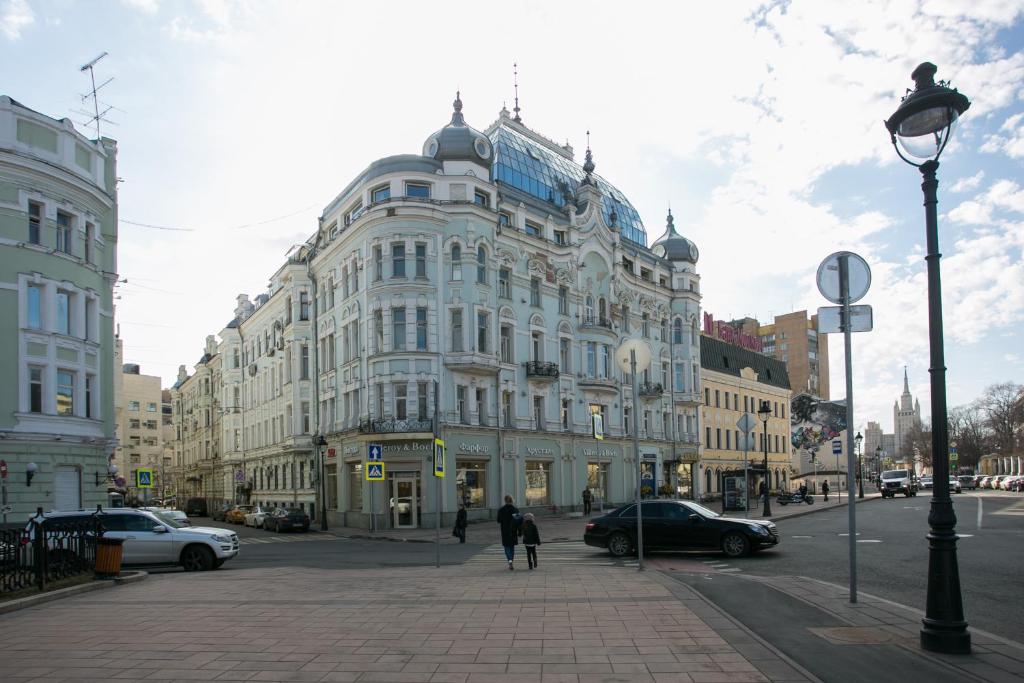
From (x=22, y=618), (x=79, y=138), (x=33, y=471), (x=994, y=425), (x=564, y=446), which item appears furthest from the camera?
(x=994, y=425)

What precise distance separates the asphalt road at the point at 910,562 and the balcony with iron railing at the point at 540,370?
16.1 m

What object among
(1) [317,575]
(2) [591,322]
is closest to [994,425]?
(2) [591,322]

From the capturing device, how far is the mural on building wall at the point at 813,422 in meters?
93.4

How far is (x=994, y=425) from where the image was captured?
110 metres

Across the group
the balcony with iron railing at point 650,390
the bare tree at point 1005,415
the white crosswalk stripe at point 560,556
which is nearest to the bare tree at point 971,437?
the bare tree at point 1005,415

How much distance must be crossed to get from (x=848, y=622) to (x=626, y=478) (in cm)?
4085

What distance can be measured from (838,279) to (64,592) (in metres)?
14.0

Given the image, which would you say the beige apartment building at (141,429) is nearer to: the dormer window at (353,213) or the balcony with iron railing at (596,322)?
the dormer window at (353,213)

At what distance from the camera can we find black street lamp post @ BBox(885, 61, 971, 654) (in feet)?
26.6

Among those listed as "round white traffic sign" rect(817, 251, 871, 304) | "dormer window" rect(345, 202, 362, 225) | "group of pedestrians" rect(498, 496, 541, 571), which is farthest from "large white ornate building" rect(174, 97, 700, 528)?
"round white traffic sign" rect(817, 251, 871, 304)

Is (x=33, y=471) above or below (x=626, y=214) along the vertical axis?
below

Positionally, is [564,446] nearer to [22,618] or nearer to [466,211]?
[466,211]

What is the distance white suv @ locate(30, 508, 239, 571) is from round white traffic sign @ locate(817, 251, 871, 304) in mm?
16447

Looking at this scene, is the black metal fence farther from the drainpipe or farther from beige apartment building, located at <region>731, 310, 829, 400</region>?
beige apartment building, located at <region>731, 310, 829, 400</region>
